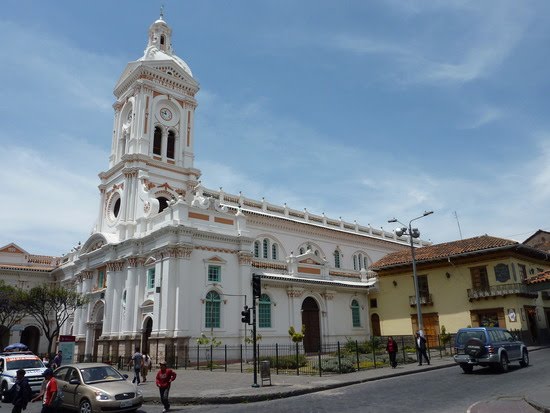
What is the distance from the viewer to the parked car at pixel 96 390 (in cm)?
1249

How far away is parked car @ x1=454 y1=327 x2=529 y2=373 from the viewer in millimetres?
18734

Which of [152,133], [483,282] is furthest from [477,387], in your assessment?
[152,133]

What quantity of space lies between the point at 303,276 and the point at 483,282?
13.5 meters

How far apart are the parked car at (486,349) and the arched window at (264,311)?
16.3m

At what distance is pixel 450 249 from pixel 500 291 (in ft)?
15.7

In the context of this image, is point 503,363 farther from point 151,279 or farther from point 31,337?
point 31,337

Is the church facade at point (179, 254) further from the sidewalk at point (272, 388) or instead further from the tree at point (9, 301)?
the sidewalk at point (272, 388)

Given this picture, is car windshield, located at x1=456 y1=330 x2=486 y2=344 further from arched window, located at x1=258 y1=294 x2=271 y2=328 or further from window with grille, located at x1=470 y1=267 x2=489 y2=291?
arched window, located at x1=258 y1=294 x2=271 y2=328

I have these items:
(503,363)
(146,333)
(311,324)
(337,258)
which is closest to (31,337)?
(146,333)

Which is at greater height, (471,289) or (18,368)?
(471,289)

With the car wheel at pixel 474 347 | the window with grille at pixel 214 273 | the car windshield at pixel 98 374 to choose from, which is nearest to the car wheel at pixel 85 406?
the car windshield at pixel 98 374

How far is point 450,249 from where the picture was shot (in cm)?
3441

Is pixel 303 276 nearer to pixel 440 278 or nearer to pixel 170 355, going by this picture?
pixel 440 278

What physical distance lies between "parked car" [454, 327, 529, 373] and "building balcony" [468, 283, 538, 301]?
425 inches
